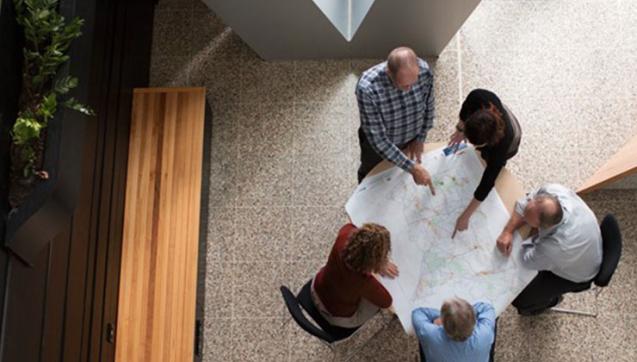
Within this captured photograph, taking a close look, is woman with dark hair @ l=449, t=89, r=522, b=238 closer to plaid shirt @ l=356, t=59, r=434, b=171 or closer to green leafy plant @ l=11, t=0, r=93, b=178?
plaid shirt @ l=356, t=59, r=434, b=171

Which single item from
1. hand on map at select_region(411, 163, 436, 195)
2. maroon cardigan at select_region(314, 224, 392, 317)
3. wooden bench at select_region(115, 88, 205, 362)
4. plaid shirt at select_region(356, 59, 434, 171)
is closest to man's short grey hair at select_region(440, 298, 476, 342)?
maroon cardigan at select_region(314, 224, 392, 317)

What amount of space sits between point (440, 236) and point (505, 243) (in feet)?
1.02

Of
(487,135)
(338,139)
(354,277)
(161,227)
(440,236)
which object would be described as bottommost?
(161,227)

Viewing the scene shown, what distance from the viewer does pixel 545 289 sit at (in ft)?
9.10

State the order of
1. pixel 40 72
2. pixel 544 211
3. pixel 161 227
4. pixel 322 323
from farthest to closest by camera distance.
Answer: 1. pixel 161 227
2. pixel 322 323
3. pixel 544 211
4. pixel 40 72

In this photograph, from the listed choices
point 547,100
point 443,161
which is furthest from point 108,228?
point 547,100

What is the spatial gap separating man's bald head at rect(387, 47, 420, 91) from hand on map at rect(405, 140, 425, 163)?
434 millimetres

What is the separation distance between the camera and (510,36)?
387 cm

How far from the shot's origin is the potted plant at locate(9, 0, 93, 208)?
208 centimetres

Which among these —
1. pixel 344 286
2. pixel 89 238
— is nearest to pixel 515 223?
pixel 344 286

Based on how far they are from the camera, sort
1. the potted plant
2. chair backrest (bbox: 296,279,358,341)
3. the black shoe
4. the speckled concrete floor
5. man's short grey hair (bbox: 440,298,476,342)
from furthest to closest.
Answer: the speckled concrete floor → the black shoe → chair backrest (bbox: 296,279,358,341) → man's short grey hair (bbox: 440,298,476,342) → the potted plant

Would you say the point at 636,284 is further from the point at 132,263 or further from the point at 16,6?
the point at 16,6

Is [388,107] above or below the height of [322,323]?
above

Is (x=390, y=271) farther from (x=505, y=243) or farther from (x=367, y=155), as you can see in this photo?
(x=367, y=155)
